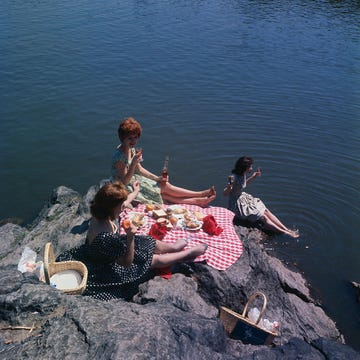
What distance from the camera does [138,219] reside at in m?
8.59

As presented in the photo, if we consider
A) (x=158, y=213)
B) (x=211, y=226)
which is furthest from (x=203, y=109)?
(x=211, y=226)

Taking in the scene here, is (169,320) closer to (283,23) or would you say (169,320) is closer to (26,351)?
(26,351)

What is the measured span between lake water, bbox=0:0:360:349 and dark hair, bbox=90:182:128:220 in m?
5.17

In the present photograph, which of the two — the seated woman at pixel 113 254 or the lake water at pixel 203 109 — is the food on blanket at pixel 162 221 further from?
the lake water at pixel 203 109

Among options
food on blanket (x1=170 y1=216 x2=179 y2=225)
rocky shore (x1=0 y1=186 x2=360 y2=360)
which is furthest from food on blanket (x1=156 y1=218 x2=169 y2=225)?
rocky shore (x1=0 y1=186 x2=360 y2=360)

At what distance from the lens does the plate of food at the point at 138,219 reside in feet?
27.8

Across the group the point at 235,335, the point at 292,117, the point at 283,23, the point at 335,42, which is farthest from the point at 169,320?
the point at 283,23

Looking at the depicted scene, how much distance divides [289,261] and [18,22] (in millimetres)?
23063

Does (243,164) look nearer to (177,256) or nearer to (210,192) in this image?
(210,192)

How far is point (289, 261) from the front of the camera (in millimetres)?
9867

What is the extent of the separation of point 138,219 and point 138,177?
1.42m

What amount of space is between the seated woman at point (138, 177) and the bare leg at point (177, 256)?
2231mm

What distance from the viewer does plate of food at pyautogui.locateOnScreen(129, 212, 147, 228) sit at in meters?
8.48

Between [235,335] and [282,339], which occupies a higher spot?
[235,335]
